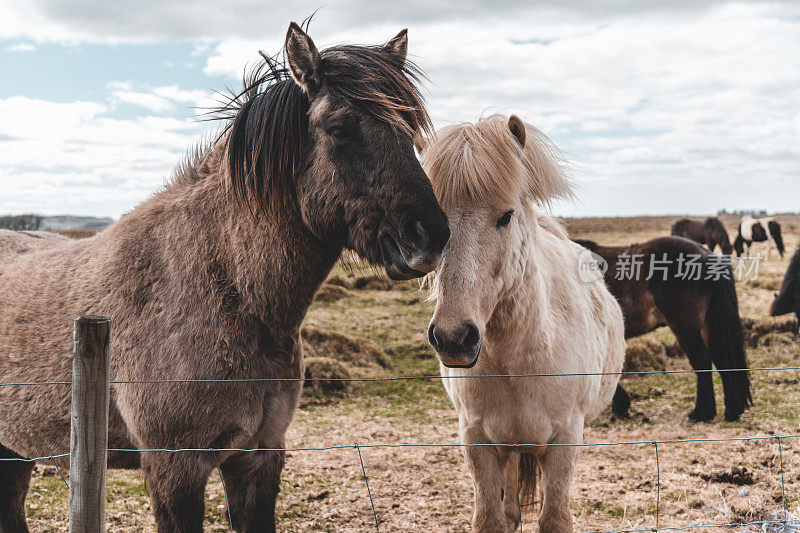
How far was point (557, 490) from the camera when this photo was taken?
2.79 meters

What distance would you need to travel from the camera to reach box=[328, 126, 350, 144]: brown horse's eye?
2164 millimetres

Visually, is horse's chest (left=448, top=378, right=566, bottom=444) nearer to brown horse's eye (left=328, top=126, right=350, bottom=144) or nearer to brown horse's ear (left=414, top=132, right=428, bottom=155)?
brown horse's ear (left=414, top=132, right=428, bottom=155)

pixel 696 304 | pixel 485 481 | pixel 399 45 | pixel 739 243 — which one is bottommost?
pixel 485 481

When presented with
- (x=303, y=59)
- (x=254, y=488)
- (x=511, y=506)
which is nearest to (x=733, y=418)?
(x=511, y=506)

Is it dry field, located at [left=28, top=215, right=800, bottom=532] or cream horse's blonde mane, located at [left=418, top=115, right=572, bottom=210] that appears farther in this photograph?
dry field, located at [left=28, top=215, right=800, bottom=532]

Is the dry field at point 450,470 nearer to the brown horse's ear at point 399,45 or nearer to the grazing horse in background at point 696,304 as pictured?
the grazing horse in background at point 696,304

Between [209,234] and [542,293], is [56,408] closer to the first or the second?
[209,234]

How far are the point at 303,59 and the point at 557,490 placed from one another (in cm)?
223

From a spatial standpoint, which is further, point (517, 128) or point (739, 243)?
point (739, 243)

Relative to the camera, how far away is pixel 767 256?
22.7 m

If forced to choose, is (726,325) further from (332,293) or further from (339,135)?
(332,293)

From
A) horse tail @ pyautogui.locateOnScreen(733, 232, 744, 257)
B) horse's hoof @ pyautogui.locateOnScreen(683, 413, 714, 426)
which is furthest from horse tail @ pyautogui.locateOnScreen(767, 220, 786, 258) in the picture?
horse's hoof @ pyautogui.locateOnScreen(683, 413, 714, 426)

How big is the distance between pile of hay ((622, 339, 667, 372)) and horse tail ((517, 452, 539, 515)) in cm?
515

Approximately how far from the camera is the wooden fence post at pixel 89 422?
1.75m
